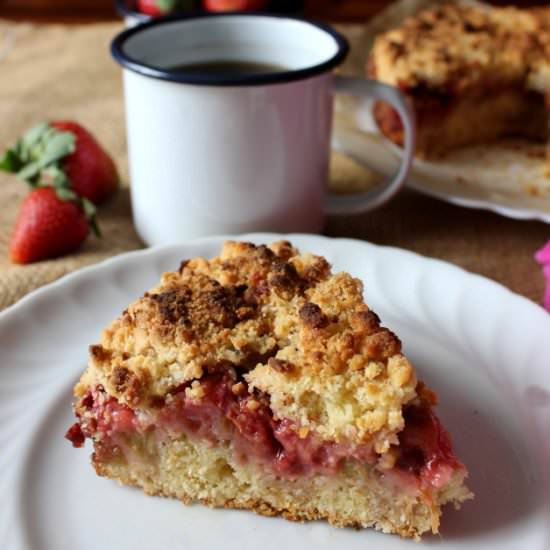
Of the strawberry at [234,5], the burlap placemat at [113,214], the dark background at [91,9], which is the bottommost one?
the dark background at [91,9]

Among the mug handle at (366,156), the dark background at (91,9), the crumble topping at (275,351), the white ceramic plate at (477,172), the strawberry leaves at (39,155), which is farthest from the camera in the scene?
the dark background at (91,9)

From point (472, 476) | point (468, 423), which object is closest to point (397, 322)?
point (468, 423)

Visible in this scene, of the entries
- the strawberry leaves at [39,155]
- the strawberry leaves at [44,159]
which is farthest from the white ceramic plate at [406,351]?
the strawberry leaves at [39,155]

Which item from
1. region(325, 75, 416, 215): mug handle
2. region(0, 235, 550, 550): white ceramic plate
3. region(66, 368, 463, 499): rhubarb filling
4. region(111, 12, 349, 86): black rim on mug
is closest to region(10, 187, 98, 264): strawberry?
region(0, 235, 550, 550): white ceramic plate

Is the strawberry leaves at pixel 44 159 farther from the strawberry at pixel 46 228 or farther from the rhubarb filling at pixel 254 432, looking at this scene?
the rhubarb filling at pixel 254 432

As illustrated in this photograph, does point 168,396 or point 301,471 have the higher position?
point 168,396

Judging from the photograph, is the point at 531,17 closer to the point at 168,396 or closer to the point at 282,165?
the point at 282,165

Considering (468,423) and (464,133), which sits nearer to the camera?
(468,423)

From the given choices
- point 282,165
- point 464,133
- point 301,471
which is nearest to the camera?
point 301,471
